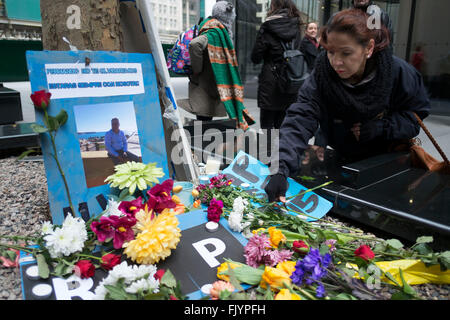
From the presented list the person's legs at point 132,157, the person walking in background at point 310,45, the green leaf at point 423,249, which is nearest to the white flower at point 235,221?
the person's legs at point 132,157

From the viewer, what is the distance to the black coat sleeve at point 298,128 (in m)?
1.91

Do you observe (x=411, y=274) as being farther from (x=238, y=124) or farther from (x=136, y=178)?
(x=238, y=124)

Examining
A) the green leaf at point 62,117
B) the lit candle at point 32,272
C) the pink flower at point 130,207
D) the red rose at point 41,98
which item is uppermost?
the red rose at point 41,98

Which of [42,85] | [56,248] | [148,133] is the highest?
[42,85]

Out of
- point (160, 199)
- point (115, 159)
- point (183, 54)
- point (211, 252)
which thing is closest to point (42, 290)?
point (160, 199)

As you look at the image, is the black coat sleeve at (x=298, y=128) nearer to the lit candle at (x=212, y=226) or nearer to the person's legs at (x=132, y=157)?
the lit candle at (x=212, y=226)

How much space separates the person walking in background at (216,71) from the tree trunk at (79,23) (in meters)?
1.36

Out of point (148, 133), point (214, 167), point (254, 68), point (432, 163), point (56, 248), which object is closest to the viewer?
point (56, 248)

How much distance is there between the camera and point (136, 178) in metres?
1.59

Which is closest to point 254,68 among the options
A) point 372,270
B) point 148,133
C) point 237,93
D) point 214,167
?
point 237,93

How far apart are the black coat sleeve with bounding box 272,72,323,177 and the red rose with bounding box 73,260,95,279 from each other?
108 cm
